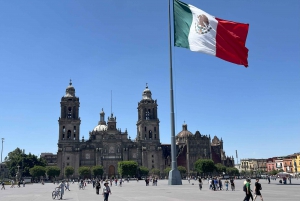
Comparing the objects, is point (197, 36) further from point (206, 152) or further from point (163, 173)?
point (206, 152)

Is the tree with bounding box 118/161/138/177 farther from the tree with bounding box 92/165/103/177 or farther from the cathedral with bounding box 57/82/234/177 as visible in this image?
the cathedral with bounding box 57/82/234/177

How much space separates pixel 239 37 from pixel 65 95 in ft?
302

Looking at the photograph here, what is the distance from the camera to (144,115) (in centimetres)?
11019

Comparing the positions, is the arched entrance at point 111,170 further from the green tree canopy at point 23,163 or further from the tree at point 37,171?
the green tree canopy at point 23,163

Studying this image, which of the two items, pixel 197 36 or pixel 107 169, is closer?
pixel 197 36

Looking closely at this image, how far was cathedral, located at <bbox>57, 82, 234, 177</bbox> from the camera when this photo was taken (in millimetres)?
104750

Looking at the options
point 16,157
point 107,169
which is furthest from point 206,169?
point 16,157

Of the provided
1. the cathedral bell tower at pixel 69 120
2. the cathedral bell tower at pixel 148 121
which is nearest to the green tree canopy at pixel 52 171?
the cathedral bell tower at pixel 69 120

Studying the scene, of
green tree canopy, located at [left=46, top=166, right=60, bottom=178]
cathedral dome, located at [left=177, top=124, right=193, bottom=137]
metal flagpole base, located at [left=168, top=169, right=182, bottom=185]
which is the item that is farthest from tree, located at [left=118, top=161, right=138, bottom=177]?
metal flagpole base, located at [left=168, top=169, right=182, bottom=185]

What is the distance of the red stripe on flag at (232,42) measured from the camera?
2245 cm

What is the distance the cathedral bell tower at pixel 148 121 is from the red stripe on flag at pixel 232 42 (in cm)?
8654

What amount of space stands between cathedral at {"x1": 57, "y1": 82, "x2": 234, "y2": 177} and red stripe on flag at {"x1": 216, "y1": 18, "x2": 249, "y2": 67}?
86.5 m

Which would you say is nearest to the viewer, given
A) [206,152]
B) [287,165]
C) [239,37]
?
[239,37]

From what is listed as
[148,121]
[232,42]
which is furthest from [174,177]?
[148,121]
